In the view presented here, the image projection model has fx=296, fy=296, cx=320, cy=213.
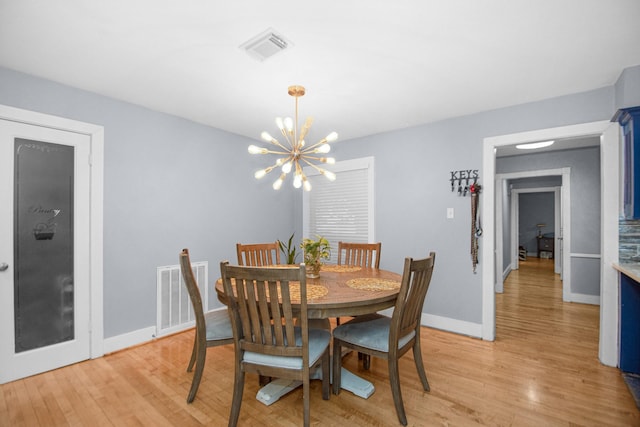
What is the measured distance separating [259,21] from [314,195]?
3056 millimetres

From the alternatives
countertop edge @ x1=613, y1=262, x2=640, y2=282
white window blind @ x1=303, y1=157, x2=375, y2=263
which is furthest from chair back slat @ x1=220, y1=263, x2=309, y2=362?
white window blind @ x1=303, y1=157, x2=375, y2=263

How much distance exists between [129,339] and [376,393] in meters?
2.37

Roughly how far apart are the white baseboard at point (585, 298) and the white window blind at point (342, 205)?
10.7 ft

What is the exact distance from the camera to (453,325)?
330 centimetres

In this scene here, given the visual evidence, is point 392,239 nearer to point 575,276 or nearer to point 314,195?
point 314,195

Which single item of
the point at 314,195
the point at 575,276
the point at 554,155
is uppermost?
the point at 554,155

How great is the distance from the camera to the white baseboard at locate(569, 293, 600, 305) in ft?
14.0

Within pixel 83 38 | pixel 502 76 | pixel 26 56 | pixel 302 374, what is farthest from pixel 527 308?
pixel 26 56

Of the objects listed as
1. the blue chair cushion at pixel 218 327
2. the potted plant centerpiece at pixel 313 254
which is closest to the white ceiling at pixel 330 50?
the potted plant centerpiece at pixel 313 254

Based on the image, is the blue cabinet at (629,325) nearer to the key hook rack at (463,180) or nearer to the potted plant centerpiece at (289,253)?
the key hook rack at (463,180)

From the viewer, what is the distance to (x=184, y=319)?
3.29 meters

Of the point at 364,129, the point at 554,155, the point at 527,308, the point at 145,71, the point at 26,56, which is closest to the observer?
the point at 26,56

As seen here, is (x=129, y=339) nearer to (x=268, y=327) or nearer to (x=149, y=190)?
(x=149, y=190)

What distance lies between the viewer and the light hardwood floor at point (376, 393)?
1843 millimetres
